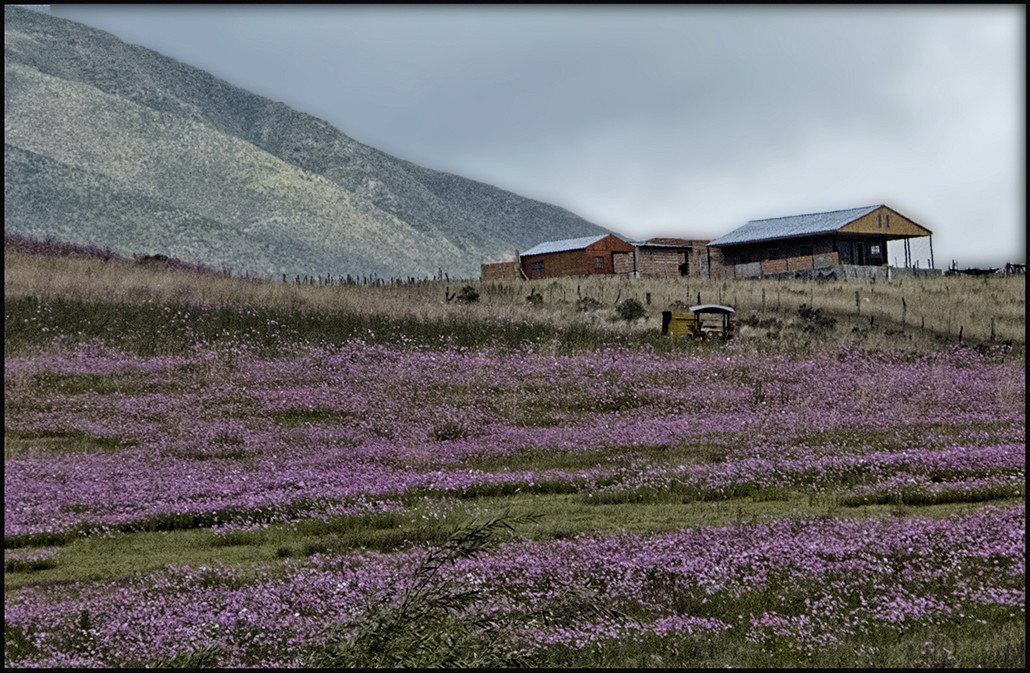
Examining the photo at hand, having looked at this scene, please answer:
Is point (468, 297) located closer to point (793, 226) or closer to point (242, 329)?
point (242, 329)

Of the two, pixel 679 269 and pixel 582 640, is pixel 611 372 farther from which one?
pixel 679 269

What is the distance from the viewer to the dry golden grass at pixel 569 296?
4284 centimetres

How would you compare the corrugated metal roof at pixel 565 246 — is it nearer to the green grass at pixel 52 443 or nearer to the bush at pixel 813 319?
the bush at pixel 813 319

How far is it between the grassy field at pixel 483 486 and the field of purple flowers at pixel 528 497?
0.07 m

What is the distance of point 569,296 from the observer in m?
66.6

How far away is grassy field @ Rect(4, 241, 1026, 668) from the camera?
1012 centimetres

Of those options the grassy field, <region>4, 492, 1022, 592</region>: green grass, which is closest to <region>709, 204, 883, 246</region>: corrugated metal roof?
the grassy field

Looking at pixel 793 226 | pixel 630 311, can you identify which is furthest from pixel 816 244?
pixel 630 311

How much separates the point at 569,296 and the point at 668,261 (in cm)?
3732

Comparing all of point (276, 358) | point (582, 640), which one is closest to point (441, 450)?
point (276, 358)

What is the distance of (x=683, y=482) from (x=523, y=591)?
913 cm

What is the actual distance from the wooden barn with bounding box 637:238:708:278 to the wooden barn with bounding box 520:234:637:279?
1.50m

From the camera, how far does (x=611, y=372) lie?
34.5 metres

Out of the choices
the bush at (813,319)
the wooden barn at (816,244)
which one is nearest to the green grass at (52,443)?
the bush at (813,319)
